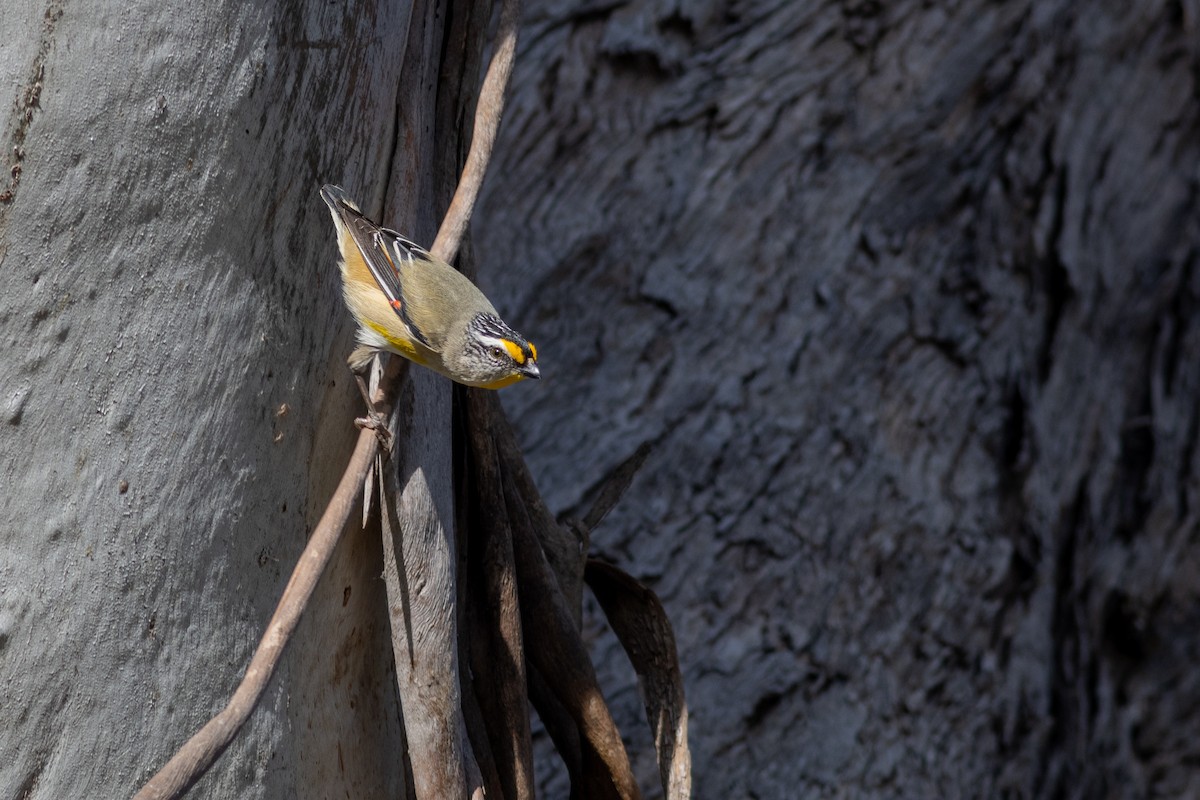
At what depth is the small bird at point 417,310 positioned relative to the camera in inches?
80.9

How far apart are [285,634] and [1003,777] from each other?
3456 mm

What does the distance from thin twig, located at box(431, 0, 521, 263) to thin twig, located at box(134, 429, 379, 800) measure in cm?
49

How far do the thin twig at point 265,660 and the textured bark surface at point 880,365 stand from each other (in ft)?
6.27

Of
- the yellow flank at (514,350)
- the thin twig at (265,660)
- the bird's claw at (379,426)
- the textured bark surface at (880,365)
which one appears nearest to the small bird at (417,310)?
the yellow flank at (514,350)

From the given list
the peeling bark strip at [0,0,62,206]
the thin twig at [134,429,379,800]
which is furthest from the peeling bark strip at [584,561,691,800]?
the peeling bark strip at [0,0,62,206]

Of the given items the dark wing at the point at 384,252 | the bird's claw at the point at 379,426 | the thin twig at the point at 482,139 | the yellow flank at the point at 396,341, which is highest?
the thin twig at the point at 482,139

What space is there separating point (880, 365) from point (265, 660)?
9.90 feet

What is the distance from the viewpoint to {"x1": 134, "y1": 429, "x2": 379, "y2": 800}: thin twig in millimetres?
1583

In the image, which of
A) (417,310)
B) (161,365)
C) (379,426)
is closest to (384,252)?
(417,310)

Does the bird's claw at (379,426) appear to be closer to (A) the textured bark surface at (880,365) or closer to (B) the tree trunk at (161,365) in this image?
(B) the tree trunk at (161,365)

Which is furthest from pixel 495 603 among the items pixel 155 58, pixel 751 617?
pixel 751 617

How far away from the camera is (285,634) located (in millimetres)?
1677

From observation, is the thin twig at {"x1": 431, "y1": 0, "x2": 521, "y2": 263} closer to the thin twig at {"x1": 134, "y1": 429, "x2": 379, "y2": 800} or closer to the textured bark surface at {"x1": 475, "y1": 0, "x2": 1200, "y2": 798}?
the thin twig at {"x1": 134, "y1": 429, "x2": 379, "y2": 800}

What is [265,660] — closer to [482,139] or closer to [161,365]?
[161,365]
